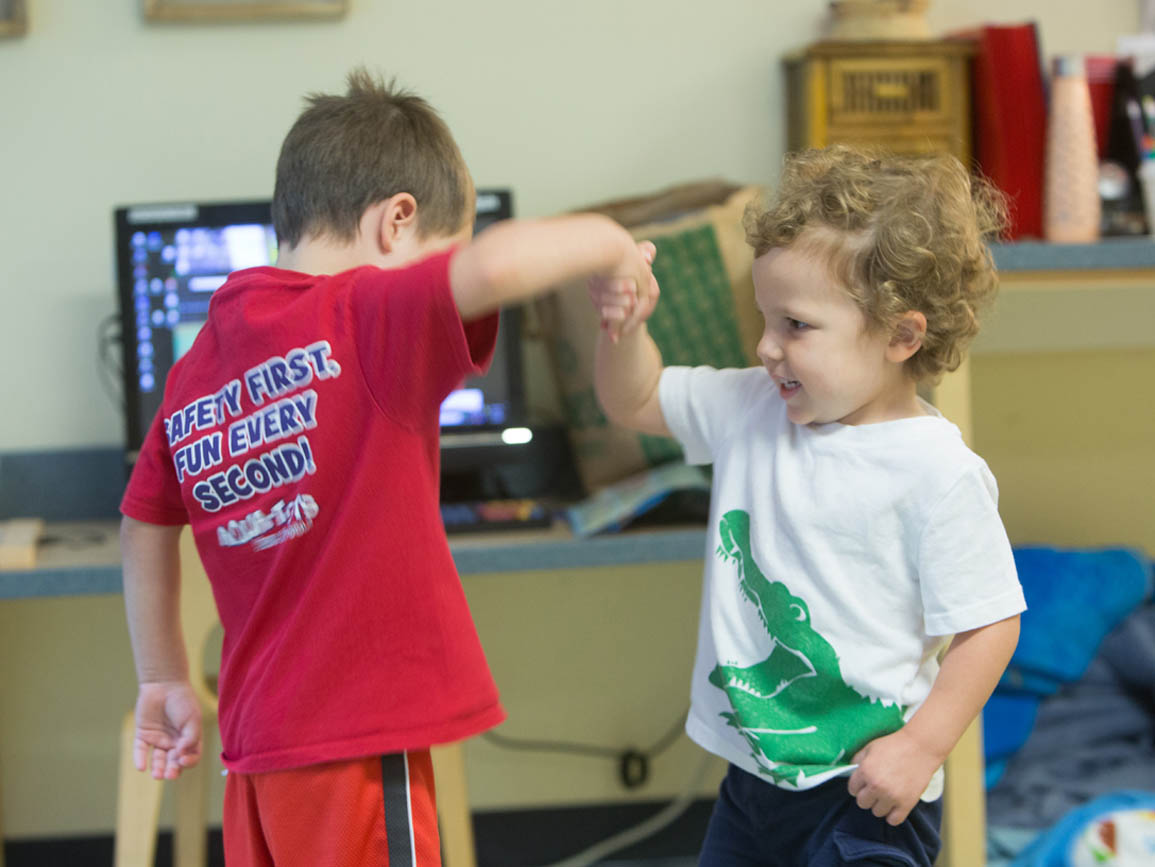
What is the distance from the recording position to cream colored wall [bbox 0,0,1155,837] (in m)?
2.08

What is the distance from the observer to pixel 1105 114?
2016 mm

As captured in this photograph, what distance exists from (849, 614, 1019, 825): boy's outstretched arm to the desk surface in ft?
2.36

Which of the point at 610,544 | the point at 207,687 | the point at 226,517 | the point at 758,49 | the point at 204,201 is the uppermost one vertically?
the point at 758,49

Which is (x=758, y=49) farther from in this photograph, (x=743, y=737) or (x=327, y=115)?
(x=743, y=737)

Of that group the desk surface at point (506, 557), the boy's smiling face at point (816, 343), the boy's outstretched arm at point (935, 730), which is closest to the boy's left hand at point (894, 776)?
the boy's outstretched arm at point (935, 730)

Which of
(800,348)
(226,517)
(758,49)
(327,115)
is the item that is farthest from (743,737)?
(758,49)

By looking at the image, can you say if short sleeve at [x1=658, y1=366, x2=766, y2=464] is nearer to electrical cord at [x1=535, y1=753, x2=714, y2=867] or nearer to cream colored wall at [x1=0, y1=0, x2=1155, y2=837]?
cream colored wall at [x1=0, y1=0, x2=1155, y2=837]

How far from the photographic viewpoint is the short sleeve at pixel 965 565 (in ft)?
3.28

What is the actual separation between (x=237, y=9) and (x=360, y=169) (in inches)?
46.9

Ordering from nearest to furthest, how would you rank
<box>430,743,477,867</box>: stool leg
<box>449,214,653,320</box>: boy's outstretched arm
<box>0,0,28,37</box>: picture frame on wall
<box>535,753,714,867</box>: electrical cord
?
<box>449,214,653,320</box>: boy's outstretched arm < <box>430,743,477,867</box>: stool leg < <box>0,0,28,37</box>: picture frame on wall < <box>535,753,714,867</box>: electrical cord

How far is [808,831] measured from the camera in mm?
1086

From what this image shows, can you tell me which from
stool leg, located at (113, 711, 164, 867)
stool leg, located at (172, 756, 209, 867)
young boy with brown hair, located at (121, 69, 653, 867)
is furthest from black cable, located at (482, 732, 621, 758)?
young boy with brown hair, located at (121, 69, 653, 867)

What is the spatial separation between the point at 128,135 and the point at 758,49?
1061 millimetres

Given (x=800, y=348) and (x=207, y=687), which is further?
(x=207, y=687)
